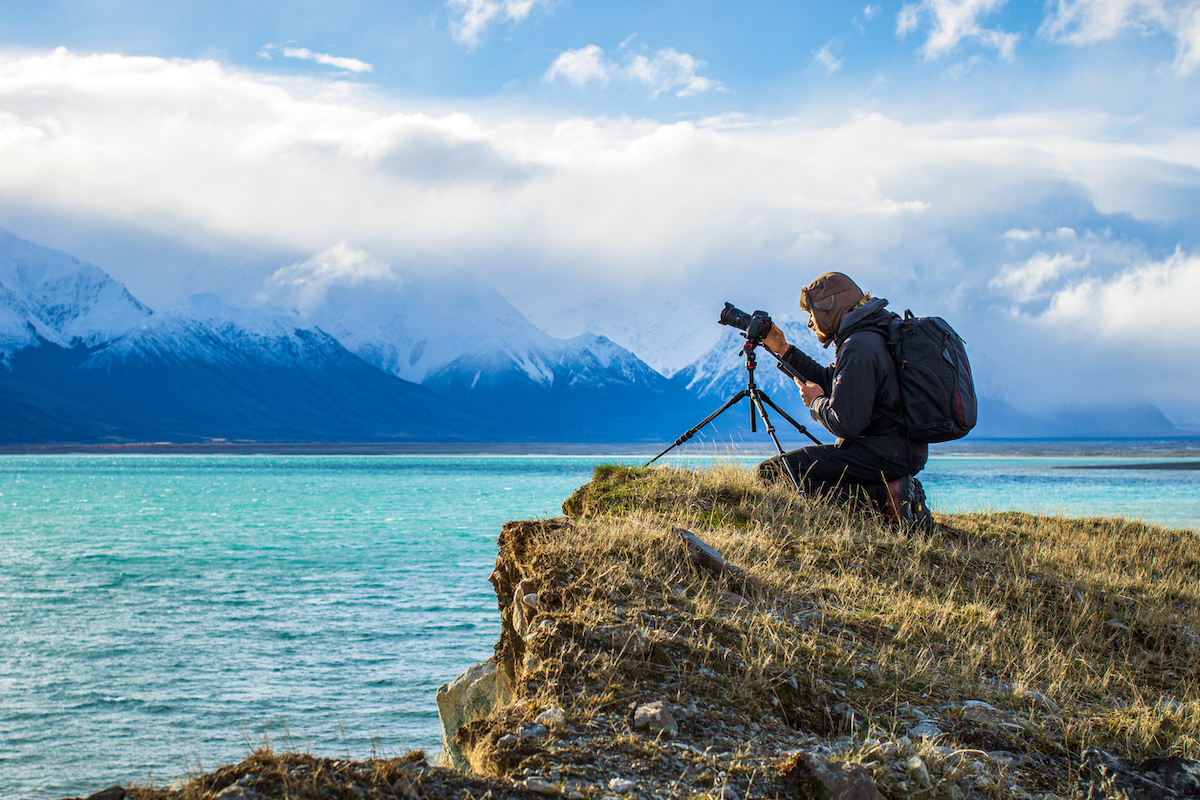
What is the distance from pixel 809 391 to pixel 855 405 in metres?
0.60

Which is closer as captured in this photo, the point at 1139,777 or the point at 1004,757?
the point at 1139,777

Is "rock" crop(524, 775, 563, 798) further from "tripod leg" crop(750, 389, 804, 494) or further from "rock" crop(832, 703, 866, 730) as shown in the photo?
"tripod leg" crop(750, 389, 804, 494)

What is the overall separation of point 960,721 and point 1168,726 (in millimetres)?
1074

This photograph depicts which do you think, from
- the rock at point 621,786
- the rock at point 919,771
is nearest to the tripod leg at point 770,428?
the rock at point 919,771

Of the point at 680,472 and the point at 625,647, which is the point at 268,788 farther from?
the point at 680,472

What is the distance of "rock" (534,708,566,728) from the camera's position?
122 inches

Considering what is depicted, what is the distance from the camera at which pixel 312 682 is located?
41.7 feet

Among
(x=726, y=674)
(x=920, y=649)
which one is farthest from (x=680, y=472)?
(x=726, y=674)

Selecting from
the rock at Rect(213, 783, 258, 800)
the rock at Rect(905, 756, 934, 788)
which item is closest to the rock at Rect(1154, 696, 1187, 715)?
the rock at Rect(905, 756, 934, 788)

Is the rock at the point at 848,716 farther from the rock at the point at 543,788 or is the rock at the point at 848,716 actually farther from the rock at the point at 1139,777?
the rock at the point at 543,788

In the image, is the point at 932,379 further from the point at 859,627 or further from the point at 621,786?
the point at 621,786

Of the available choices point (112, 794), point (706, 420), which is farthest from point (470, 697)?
point (112, 794)

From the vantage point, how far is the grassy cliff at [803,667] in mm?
2926

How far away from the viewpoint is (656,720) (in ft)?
10.3
